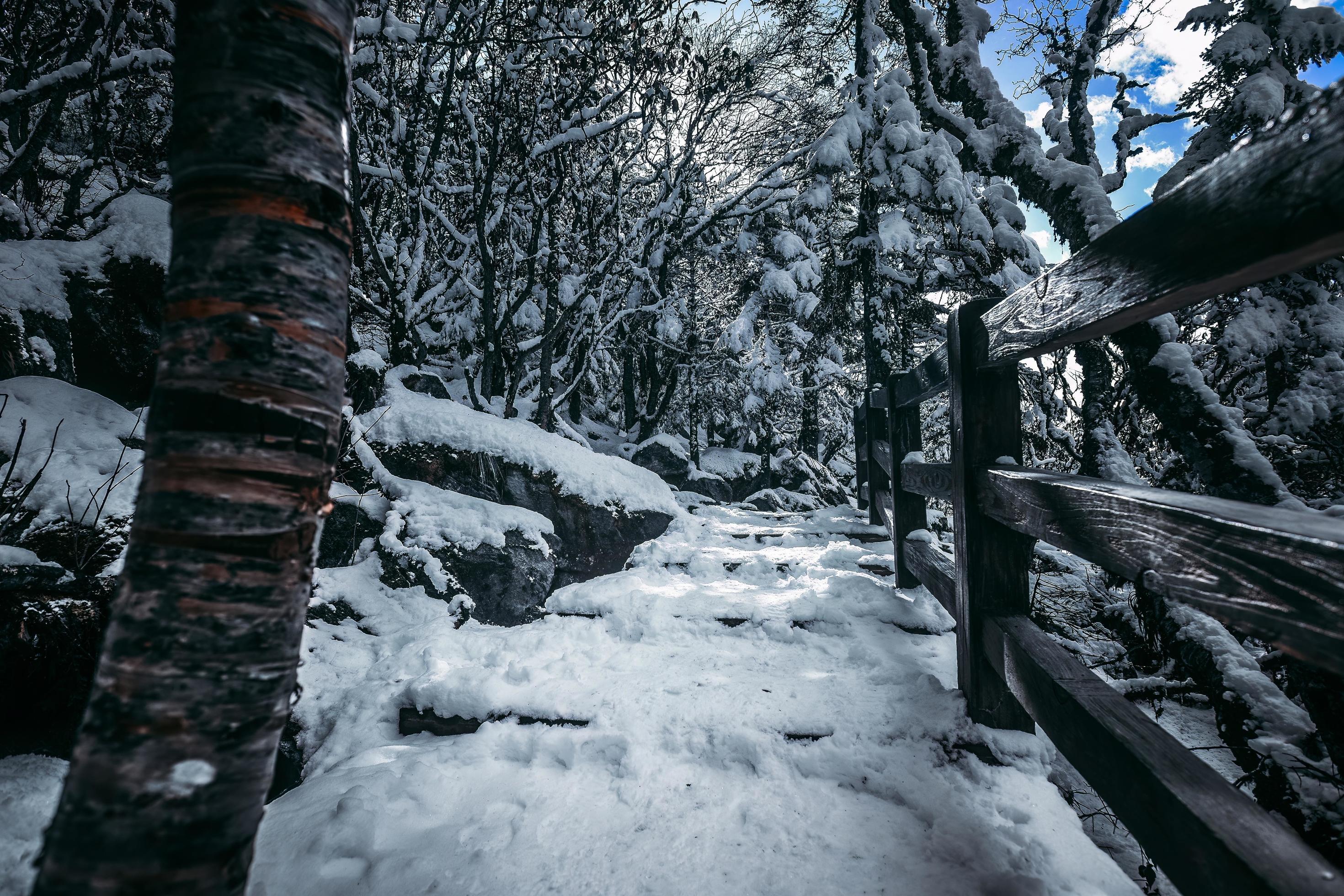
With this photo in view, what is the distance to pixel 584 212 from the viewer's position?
7.60 metres

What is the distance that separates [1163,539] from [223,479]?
172 centimetres

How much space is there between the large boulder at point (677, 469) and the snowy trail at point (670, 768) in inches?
286

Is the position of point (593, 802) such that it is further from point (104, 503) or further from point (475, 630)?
point (104, 503)

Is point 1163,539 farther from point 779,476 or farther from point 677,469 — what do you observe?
point 779,476

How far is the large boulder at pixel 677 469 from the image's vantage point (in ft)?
34.4

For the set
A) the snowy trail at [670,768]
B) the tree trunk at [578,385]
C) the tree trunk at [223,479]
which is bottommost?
the snowy trail at [670,768]

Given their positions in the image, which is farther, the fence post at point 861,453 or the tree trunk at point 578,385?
the tree trunk at point 578,385

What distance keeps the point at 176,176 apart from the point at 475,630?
2637mm

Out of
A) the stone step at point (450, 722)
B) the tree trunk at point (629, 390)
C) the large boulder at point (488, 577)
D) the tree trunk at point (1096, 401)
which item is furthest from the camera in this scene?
the tree trunk at point (629, 390)

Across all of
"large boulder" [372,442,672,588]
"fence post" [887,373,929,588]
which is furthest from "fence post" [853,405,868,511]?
"large boulder" [372,442,672,588]

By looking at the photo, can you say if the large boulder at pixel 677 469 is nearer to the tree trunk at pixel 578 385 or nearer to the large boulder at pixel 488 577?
the tree trunk at pixel 578 385

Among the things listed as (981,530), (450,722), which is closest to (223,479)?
(450,722)

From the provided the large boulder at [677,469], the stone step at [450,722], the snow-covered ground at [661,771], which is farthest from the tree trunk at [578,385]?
the stone step at [450,722]

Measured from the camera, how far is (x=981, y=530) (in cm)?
210
